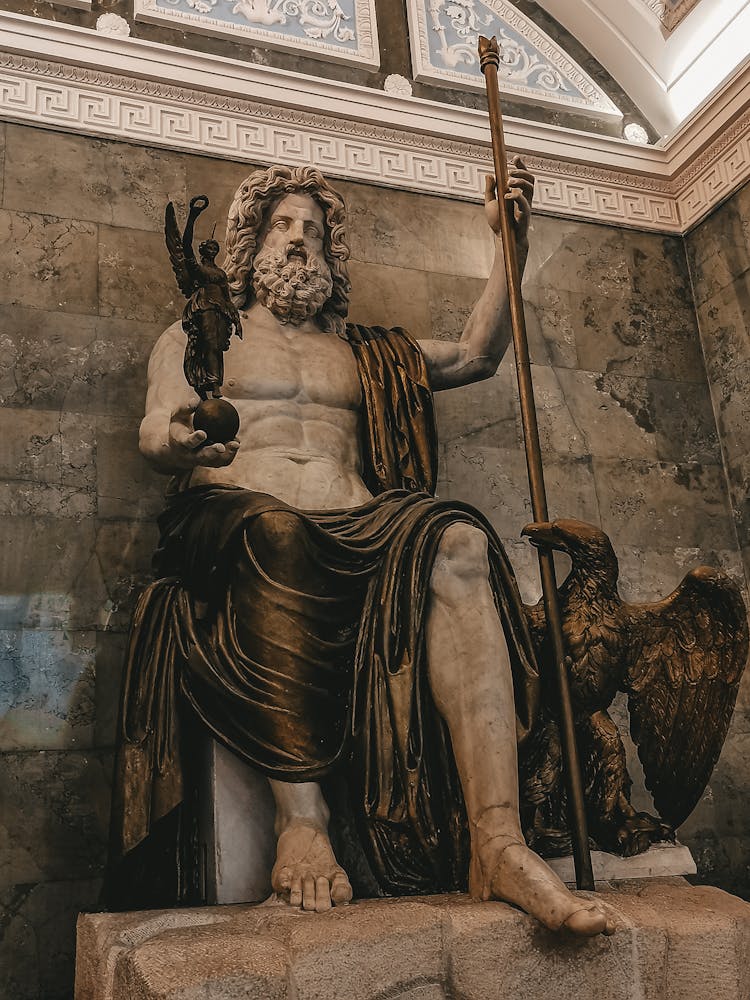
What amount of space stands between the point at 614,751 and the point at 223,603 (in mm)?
1311

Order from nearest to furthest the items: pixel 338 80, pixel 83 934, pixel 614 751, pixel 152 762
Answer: pixel 83 934 < pixel 152 762 < pixel 614 751 < pixel 338 80

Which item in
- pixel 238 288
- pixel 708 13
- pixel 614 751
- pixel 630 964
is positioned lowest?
pixel 630 964

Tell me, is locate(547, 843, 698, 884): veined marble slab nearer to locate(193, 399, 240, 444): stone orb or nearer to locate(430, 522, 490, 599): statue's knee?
locate(430, 522, 490, 599): statue's knee

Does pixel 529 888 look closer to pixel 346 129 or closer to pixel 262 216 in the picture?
pixel 262 216

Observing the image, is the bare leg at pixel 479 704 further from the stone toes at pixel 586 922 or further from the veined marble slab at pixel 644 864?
the veined marble slab at pixel 644 864

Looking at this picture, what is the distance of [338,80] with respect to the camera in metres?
5.61

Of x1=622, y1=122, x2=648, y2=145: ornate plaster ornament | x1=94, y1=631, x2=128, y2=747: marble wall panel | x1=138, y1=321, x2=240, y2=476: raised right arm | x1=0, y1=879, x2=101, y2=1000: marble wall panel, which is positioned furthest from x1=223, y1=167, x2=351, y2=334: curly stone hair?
x1=622, y1=122, x2=648, y2=145: ornate plaster ornament

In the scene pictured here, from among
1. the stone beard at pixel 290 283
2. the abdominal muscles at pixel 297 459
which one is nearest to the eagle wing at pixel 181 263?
the abdominal muscles at pixel 297 459

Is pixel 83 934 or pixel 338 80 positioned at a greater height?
pixel 338 80

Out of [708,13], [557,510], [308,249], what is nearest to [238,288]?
[308,249]

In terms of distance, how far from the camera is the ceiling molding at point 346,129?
16.3 feet

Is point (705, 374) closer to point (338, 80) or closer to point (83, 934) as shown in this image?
point (338, 80)

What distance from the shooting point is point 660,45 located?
238 inches

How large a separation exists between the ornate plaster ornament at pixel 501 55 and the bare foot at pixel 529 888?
14.4 feet
